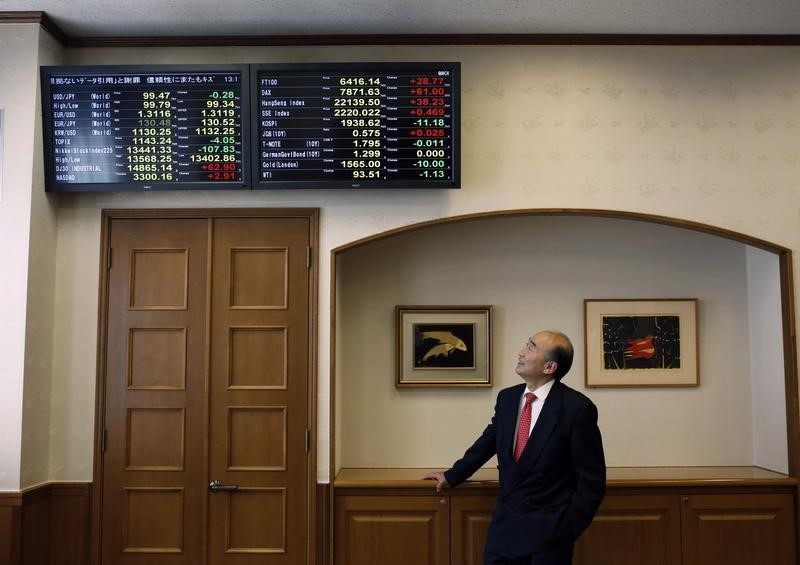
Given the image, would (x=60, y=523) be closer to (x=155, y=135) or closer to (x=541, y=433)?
(x=155, y=135)

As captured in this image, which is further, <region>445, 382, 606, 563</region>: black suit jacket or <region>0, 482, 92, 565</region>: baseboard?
<region>0, 482, 92, 565</region>: baseboard

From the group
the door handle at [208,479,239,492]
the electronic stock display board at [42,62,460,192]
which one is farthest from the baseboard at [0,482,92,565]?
the electronic stock display board at [42,62,460,192]

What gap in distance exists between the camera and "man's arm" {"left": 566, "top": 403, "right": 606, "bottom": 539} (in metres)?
3.29

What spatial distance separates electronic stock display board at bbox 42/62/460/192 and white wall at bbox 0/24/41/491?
104mm

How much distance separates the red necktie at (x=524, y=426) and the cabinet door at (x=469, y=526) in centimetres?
61

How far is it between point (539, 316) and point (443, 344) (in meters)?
0.58

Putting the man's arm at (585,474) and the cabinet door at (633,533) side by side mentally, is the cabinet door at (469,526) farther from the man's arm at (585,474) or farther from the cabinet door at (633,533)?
the man's arm at (585,474)

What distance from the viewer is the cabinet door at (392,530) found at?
398 cm

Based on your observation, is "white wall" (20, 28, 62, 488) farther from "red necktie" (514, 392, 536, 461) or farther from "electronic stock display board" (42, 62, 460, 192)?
"red necktie" (514, 392, 536, 461)

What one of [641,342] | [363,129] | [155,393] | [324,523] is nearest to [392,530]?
[324,523]

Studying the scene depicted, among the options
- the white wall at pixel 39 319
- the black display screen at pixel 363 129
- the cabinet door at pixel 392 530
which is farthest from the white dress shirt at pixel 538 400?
the white wall at pixel 39 319

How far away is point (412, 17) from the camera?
3980 mm

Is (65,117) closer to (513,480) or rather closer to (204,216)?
(204,216)

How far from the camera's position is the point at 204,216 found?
4.12 m
